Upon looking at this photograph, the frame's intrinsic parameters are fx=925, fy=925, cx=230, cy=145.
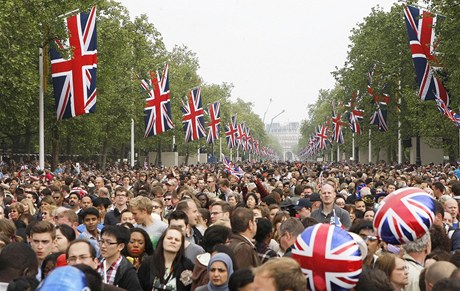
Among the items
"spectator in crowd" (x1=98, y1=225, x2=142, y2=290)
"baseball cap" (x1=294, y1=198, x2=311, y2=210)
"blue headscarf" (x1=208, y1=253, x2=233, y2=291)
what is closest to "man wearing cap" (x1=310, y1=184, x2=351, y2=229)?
"baseball cap" (x1=294, y1=198, x2=311, y2=210)

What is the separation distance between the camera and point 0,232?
938 cm

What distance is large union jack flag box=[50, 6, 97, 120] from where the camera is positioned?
3219cm

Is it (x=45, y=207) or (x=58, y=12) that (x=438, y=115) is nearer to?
(x=58, y=12)

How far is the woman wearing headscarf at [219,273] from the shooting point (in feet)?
23.1

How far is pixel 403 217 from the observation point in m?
6.58

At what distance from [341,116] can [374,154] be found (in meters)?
9.02

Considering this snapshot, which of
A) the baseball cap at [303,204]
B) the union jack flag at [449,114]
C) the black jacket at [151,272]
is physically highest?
the union jack flag at [449,114]

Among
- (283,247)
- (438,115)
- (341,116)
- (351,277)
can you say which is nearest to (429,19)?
(438,115)

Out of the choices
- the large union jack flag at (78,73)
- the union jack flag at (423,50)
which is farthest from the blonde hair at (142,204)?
the union jack flag at (423,50)

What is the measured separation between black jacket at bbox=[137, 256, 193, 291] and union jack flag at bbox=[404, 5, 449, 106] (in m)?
25.1

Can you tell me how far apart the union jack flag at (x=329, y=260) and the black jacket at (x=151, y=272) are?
3.12 metres

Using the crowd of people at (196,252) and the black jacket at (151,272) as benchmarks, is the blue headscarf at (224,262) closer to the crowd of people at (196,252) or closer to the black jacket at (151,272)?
the crowd of people at (196,252)

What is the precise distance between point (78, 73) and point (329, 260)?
92.9 ft

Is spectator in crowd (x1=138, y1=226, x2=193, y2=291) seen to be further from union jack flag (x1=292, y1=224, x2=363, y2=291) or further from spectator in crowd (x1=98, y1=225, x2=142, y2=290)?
union jack flag (x1=292, y1=224, x2=363, y2=291)
